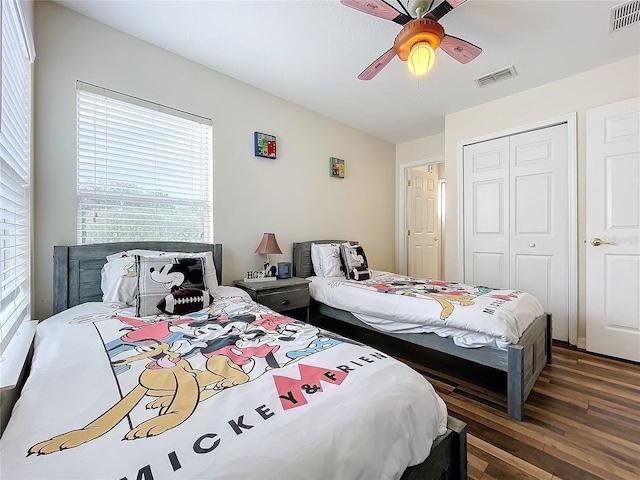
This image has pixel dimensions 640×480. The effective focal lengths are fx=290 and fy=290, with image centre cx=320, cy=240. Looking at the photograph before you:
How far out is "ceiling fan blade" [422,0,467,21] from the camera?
5.00 feet

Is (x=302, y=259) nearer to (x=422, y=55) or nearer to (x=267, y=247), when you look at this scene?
(x=267, y=247)

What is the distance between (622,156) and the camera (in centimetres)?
246

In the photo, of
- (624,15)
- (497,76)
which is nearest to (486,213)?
(497,76)

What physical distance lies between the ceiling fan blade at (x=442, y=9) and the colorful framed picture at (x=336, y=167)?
6.73 feet

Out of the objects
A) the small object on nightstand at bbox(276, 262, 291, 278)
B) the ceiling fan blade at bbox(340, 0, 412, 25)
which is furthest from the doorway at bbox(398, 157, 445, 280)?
the ceiling fan blade at bbox(340, 0, 412, 25)

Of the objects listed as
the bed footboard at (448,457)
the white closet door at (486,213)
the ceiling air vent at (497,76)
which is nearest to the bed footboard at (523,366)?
the bed footboard at (448,457)

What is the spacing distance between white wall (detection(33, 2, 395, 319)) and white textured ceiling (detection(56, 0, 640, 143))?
16 centimetres

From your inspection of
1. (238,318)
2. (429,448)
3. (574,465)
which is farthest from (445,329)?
(238,318)

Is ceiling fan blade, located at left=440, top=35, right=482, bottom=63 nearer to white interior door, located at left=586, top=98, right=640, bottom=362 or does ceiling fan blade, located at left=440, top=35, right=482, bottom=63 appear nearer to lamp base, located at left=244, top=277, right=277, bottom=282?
white interior door, located at left=586, top=98, right=640, bottom=362

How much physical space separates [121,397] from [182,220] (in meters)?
1.90

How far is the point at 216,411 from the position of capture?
0.76m

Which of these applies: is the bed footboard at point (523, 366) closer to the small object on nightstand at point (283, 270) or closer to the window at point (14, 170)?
the small object on nightstand at point (283, 270)

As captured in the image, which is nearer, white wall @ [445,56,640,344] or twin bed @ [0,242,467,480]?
twin bed @ [0,242,467,480]

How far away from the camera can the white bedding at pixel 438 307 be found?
1.79 meters
